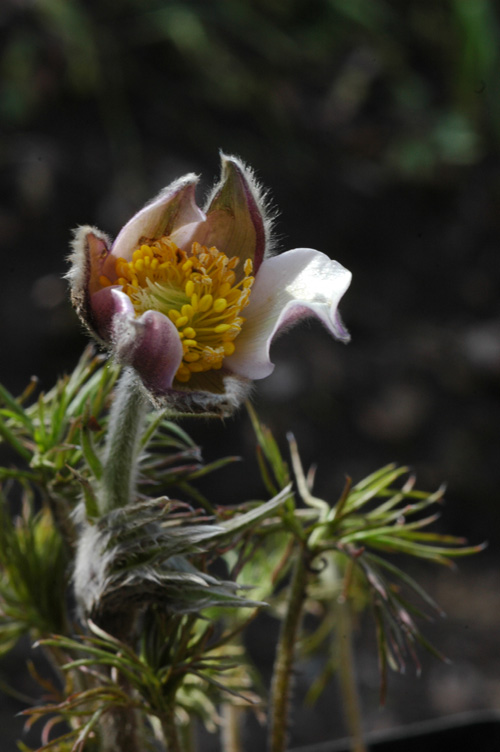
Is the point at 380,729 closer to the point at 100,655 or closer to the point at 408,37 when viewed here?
the point at 100,655

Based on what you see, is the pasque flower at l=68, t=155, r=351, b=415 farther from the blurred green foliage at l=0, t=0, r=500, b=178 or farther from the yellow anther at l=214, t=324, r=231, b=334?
the blurred green foliage at l=0, t=0, r=500, b=178

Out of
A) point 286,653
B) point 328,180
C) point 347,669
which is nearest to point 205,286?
point 286,653

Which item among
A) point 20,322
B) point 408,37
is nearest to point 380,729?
point 20,322

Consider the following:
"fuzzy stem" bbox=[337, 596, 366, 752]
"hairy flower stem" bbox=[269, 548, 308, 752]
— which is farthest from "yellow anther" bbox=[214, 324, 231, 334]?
"fuzzy stem" bbox=[337, 596, 366, 752]

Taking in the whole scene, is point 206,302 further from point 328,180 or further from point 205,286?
point 328,180

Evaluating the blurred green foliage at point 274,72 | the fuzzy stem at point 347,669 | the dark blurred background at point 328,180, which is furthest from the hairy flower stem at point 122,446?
the blurred green foliage at point 274,72

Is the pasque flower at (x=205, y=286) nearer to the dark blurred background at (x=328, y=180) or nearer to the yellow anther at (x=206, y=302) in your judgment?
the yellow anther at (x=206, y=302)

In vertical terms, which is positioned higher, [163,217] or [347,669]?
[163,217]
